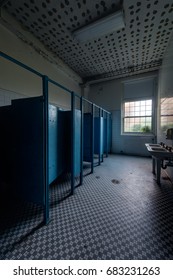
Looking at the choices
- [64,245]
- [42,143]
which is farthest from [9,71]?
[64,245]

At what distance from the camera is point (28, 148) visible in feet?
4.45

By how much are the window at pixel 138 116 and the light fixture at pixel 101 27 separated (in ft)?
9.79

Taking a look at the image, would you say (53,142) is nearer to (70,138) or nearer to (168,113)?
(70,138)

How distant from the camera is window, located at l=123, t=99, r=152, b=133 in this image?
476 cm

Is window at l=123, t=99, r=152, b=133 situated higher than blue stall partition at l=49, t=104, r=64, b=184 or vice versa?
window at l=123, t=99, r=152, b=133

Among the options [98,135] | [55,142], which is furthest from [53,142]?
[98,135]

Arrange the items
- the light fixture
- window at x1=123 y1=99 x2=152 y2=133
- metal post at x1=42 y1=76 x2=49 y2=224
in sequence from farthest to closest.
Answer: window at x1=123 y1=99 x2=152 y2=133 → the light fixture → metal post at x1=42 y1=76 x2=49 y2=224

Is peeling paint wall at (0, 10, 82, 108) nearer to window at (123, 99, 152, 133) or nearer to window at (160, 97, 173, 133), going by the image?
window at (123, 99, 152, 133)

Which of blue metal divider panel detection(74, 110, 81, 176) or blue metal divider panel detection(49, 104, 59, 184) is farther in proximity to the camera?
blue metal divider panel detection(74, 110, 81, 176)

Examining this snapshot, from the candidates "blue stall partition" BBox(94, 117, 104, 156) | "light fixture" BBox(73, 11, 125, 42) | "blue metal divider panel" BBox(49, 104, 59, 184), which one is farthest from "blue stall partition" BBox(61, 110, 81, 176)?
"light fixture" BBox(73, 11, 125, 42)

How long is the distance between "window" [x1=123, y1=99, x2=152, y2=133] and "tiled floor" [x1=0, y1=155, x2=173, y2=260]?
10.8 feet

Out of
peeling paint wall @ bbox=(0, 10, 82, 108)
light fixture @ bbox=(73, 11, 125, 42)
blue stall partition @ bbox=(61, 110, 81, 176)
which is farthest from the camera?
peeling paint wall @ bbox=(0, 10, 82, 108)
